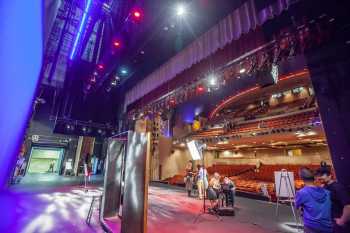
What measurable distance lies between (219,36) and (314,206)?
14.1ft

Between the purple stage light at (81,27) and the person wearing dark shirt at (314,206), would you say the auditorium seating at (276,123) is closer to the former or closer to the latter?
the person wearing dark shirt at (314,206)

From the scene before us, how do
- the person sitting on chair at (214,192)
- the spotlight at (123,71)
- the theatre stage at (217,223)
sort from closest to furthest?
the theatre stage at (217,223) → the person sitting on chair at (214,192) → the spotlight at (123,71)

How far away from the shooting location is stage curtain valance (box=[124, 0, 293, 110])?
3982mm

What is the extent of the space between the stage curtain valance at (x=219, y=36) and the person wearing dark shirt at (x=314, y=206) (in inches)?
135

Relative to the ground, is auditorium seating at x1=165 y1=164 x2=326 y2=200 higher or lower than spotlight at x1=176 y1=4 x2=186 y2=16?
lower

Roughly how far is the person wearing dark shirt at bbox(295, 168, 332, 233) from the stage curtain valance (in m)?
3.43

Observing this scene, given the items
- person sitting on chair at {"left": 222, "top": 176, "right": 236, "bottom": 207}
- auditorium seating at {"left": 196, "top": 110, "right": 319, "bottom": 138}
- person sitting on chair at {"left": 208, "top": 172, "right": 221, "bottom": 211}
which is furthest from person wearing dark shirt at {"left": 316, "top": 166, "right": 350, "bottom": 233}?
auditorium seating at {"left": 196, "top": 110, "right": 319, "bottom": 138}

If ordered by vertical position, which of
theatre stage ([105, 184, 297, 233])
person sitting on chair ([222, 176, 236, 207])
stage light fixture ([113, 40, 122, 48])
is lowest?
theatre stage ([105, 184, 297, 233])

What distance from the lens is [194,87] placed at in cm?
704

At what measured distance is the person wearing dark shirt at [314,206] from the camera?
1.96m

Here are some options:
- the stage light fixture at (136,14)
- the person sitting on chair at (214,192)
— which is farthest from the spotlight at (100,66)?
the person sitting on chair at (214,192)

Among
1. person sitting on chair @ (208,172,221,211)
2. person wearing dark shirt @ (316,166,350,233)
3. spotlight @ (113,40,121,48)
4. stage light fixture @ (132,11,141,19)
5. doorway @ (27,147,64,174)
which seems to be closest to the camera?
person wearing dark shirt @ (316,166,350,233)

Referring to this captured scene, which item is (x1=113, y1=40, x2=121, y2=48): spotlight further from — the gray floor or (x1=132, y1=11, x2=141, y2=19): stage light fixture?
the gray floor

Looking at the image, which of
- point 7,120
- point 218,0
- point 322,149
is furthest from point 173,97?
point 322,149
